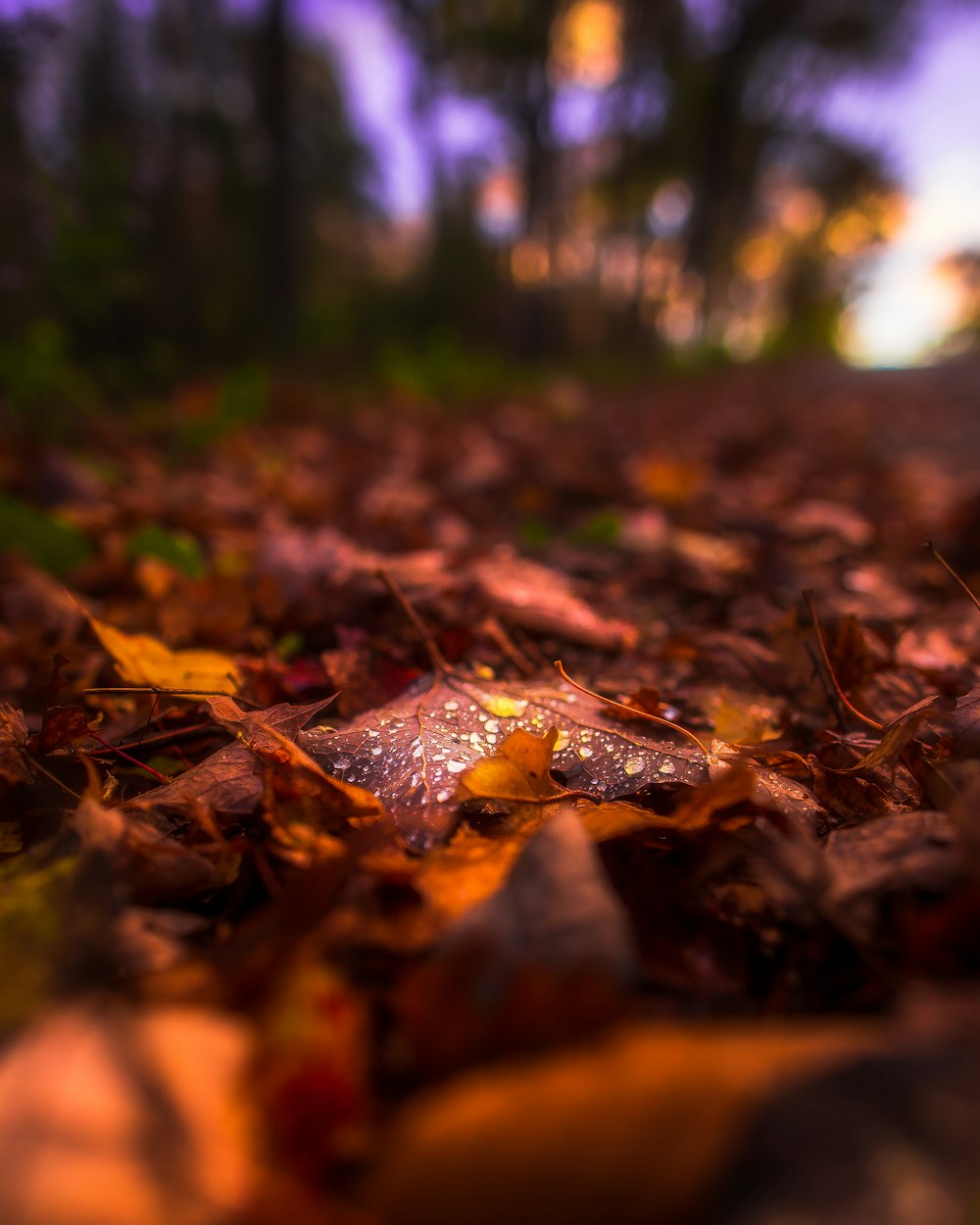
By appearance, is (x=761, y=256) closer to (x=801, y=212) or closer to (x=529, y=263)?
(x=801, y=212)

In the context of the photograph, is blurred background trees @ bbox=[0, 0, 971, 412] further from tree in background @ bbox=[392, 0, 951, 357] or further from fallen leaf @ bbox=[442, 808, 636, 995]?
fallen leaf @ bbox=[442, 808, 636, 995]

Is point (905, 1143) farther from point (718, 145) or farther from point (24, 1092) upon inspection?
point (718, 145)

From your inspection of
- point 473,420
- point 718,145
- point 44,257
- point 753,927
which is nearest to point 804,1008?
point 753,927

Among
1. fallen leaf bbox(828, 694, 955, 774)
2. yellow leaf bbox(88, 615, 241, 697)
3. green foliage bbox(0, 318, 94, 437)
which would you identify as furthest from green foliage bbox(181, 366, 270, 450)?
fallen leaf bbox(828, 694, 955, 774)

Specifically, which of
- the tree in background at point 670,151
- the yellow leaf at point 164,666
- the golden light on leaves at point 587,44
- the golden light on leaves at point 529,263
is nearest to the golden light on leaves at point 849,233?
the tree in background at point 670,151

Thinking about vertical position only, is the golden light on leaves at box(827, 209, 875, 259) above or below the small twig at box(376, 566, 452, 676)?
above

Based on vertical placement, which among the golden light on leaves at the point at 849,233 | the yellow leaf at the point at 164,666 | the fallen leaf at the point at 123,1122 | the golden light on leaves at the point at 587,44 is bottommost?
the yellow leaf at the point at 164,666

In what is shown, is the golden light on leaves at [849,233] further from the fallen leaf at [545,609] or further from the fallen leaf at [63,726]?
the fallen leaf at [63,726]

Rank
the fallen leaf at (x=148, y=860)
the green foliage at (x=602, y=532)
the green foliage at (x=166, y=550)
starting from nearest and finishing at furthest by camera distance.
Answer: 1. the fallen leaf at (x=148, y=860)
2. the green foliage at (x=166, y=550)
3. the green foliage at (x=602, y=532)
